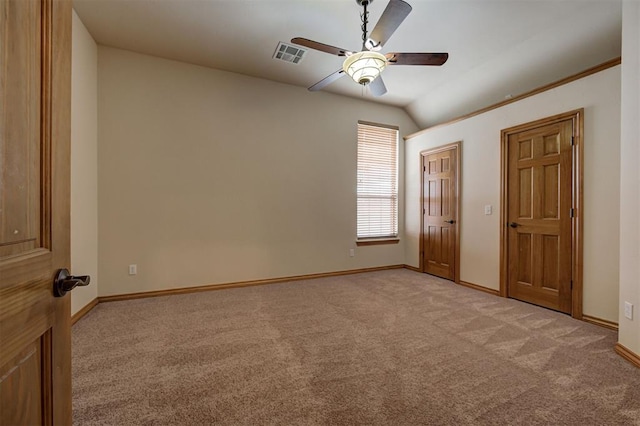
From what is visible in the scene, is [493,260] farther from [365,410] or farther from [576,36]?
[365,410]

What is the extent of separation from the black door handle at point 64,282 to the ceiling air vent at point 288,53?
331cm

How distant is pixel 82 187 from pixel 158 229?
92 centimetres

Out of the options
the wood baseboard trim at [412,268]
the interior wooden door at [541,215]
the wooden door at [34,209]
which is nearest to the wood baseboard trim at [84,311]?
the wooden door at [34,209]

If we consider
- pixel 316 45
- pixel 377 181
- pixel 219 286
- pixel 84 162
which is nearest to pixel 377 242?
pixel 377 181

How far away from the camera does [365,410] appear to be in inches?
64.3

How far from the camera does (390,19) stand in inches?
81.0

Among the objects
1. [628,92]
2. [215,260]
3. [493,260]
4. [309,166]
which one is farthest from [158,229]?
[628,92]

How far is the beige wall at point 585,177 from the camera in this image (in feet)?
9.02

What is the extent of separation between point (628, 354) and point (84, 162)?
5.13 meters

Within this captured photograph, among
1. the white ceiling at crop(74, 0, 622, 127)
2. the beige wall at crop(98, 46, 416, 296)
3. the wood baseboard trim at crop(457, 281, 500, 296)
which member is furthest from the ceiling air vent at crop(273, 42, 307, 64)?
the wood baseboard trim at crop(457, 281, 500, 296)

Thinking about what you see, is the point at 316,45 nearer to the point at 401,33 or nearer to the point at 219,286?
the point at 401,33

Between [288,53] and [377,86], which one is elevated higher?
[288,53]

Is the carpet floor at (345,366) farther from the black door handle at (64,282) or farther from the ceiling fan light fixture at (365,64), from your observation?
the ceiling fan light fixture at (365,64)

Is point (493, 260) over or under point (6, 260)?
under
